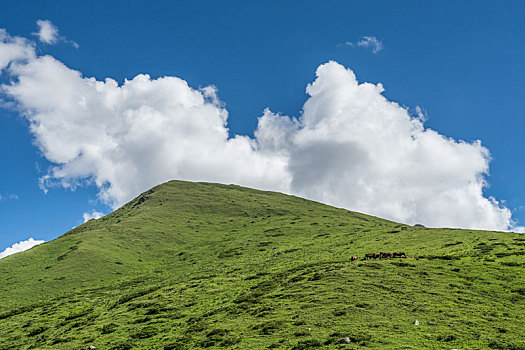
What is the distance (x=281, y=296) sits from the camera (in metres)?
45.2

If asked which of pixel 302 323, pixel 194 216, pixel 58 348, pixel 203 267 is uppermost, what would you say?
pixel 194 216

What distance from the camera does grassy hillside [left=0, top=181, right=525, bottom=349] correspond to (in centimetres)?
3139

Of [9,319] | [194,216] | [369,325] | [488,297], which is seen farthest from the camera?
[194,216]

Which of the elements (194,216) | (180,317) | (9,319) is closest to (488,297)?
(180,317)

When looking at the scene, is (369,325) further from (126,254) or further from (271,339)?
(126,254)

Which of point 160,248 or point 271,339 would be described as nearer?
point 271,339

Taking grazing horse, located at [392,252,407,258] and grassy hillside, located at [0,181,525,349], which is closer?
grassy hillside, located at [0,181,525,349]

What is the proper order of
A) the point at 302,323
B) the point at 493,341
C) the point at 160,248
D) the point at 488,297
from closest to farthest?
1. the point at 493,341
2. the point at 302,323
3. the point at 488,297
4. the point at 160,248

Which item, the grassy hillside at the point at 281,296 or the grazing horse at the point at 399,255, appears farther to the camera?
the grazing horse at the point at 399,255

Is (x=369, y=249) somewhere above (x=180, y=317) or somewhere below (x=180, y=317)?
above

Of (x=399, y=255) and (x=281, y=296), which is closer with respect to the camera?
(x=281, y=296)

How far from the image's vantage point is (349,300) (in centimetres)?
3831

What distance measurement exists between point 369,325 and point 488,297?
16992mm

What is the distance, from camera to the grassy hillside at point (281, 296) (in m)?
31.4
